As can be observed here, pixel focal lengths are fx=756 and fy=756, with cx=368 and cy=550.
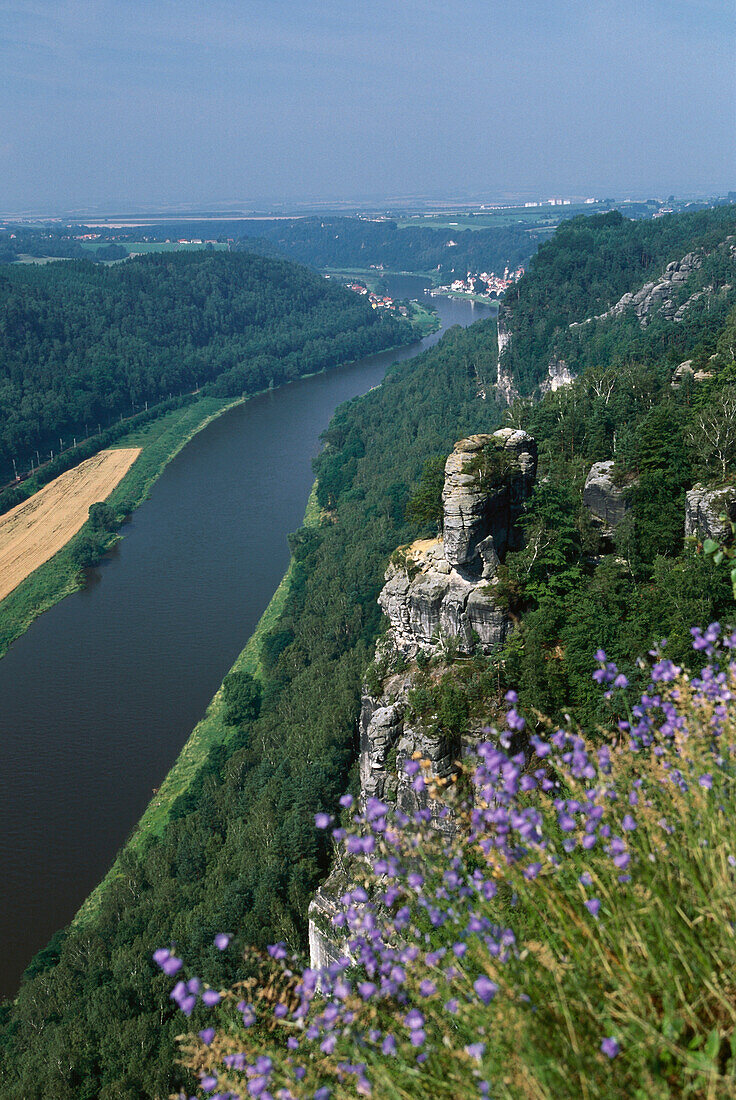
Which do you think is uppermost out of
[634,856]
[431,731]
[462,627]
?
[634,856]

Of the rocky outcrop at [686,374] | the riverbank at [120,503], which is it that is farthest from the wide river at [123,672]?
the rocky outcrop at [686,374]

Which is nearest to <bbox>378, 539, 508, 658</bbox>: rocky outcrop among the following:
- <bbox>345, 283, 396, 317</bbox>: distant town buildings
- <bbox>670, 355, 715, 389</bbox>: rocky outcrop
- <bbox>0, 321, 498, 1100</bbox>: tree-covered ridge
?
<bbox>0, 321, 498, 1100</bbox>: tree-covered ridge

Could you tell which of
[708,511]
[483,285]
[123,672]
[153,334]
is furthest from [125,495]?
[483,285]

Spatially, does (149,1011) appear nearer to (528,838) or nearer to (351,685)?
(351,685)

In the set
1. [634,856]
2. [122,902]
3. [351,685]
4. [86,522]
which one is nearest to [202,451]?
[86,522]

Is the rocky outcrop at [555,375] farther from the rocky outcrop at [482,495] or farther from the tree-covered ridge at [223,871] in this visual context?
the rocky outcrop at [482,495]

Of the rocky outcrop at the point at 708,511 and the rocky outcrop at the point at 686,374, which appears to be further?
the rocky outcrop at the point at 686,374
